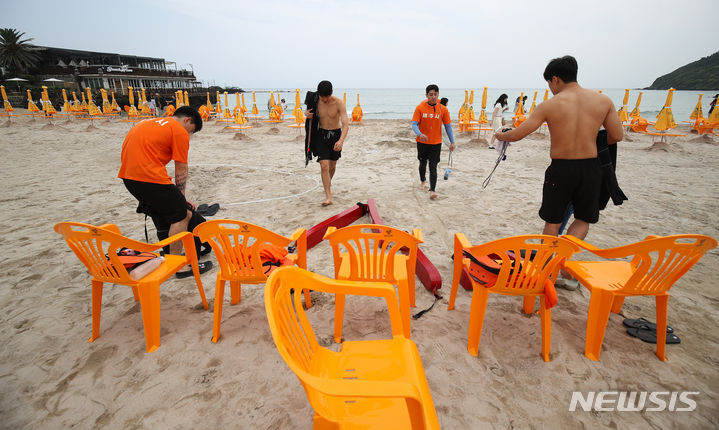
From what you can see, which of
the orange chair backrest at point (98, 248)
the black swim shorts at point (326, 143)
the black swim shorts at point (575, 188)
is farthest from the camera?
the black swim shorts at point (326, 143)

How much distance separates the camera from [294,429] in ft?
5.98

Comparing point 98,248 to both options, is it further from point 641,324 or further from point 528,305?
point 641,324

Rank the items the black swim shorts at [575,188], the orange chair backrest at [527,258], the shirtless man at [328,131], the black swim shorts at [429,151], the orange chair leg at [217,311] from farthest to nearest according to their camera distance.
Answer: the black swim shorts at [429,151] → the shirtless man at [328,131] → the black swim shorts at [575,188] → the orange chair leg at [217,311] → the orange chair backrest at [527,258]

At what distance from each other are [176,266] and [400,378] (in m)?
2.07

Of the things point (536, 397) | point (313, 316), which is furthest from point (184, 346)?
point (536, 397)

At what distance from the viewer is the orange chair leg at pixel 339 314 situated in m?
2.34

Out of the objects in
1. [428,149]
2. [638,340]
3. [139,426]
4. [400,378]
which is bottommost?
[139,426]

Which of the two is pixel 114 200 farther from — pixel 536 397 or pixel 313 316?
pixel 536 397

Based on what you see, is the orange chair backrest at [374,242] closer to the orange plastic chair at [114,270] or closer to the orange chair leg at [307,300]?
the orange chair leg at [307,300]

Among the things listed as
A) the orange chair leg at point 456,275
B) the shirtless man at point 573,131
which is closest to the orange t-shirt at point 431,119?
the shirtless man at point 573,131

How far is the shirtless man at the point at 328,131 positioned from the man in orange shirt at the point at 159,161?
237cm

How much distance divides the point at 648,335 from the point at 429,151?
13.5ft
